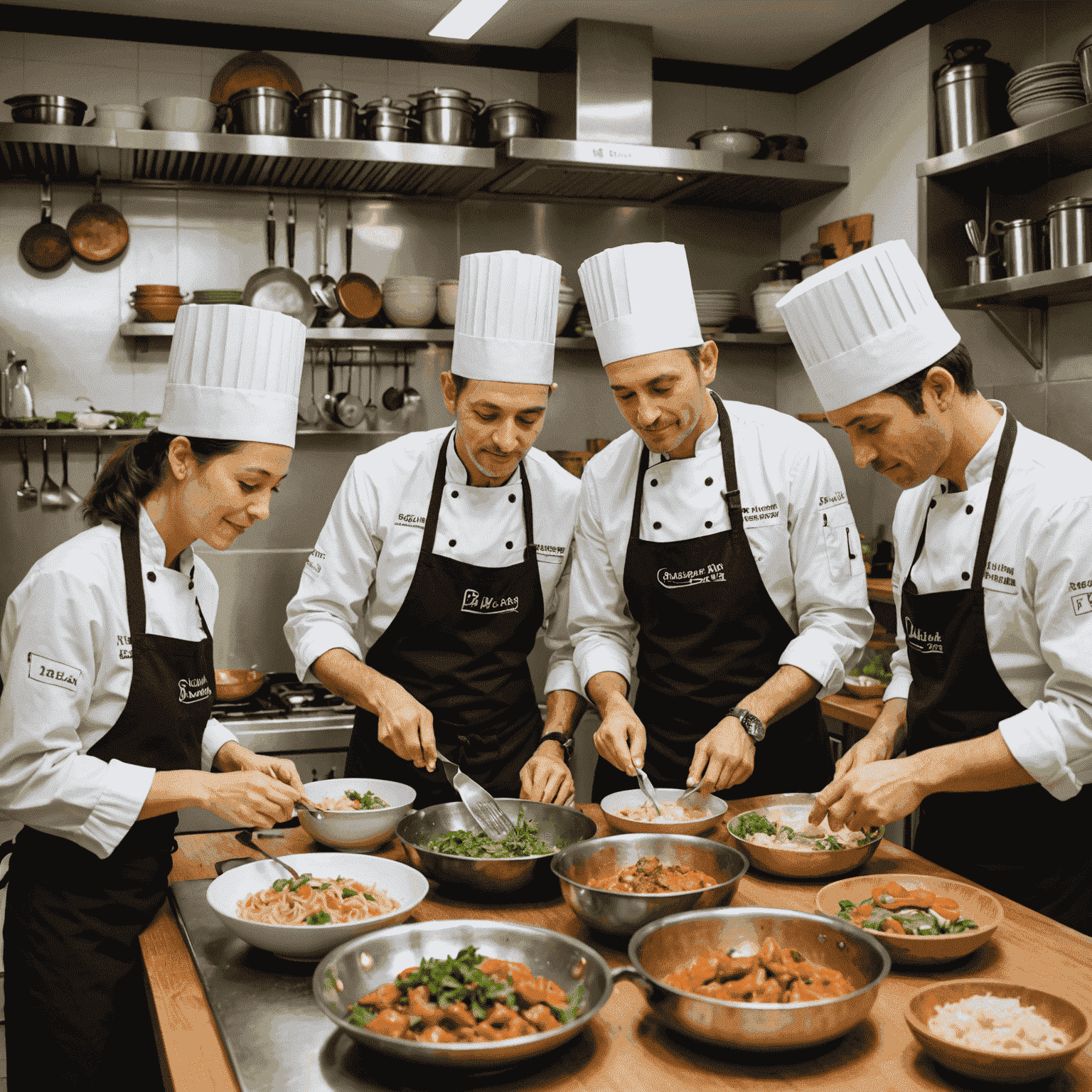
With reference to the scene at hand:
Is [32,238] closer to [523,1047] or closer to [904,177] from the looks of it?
[904,177]

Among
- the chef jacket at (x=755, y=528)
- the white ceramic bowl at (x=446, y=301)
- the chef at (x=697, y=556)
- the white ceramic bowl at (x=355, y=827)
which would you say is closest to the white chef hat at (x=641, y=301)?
the chef at (x=697, y=556)

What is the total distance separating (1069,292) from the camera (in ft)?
11.8

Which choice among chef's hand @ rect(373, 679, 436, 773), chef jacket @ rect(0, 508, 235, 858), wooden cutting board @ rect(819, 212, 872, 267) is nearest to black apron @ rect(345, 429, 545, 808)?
chef's hand @ rect(373, 679, 436, 773)

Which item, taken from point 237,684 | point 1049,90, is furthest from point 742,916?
point 1049,90

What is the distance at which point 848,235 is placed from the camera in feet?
15.0

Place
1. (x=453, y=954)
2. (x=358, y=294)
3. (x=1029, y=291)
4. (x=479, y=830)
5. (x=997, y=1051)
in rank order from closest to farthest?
(x=997, y=1051) → (x=453, y=954) → (x=479, y=830) → (x=1029, y=291) → (x=358, y=294)

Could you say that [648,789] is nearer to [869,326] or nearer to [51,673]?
[869,326]

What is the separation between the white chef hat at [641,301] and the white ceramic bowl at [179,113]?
2048mm

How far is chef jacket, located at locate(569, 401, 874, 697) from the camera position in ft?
7.79

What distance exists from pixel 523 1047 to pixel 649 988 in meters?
0.17

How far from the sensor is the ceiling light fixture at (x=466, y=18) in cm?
357

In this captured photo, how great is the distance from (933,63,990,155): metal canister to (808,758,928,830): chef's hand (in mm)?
2833

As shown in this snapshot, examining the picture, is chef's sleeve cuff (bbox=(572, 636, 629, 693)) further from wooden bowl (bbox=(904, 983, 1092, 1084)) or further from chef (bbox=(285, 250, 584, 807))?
wooden bowl (bbox=(904, 983, 1092, 1084))

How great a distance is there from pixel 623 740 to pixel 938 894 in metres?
0.65
